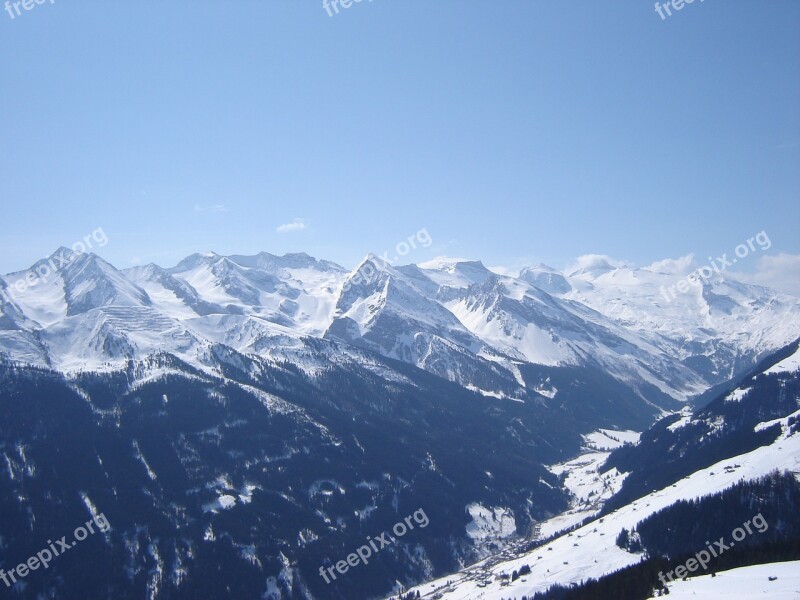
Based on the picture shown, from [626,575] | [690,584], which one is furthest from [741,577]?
[626,575]

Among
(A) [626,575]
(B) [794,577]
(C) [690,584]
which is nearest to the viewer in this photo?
(B) [794,577]

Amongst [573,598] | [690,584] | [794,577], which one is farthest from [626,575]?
[794,577]

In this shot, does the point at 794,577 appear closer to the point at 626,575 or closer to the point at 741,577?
the point at 741,577

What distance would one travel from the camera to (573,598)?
17950 cm

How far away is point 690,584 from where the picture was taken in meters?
153

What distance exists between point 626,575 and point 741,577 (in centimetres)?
3506

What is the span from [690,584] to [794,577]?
21087 millimetres

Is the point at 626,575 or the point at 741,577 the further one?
the point at 626,575

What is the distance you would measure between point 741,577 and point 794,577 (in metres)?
11.4

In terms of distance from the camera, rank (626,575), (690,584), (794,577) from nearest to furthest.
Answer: (794,577), (690,584), (626,575)

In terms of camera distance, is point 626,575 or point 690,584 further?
point 626,575

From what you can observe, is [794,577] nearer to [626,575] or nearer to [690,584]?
[690,584]

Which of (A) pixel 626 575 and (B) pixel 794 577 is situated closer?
(B) pixel 794 577

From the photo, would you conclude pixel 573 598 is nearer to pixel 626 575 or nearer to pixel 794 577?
pixel 626 575
